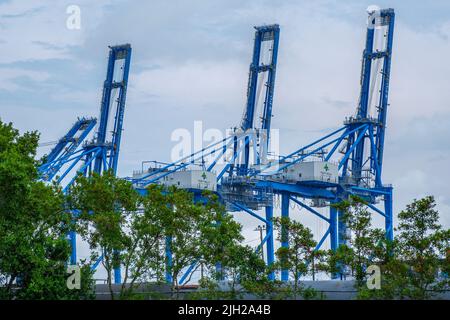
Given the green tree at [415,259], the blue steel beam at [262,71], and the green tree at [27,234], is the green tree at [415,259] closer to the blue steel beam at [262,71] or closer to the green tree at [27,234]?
the green tree at [27,234]

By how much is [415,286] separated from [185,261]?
15.3 metres

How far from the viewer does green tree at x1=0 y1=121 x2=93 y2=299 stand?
57.5m

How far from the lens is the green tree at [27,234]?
5753 centimetres

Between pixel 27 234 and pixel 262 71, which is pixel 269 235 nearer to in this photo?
pixel 262 71

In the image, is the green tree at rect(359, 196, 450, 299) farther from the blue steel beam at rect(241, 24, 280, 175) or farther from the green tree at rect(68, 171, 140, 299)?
the blue steel beam at rect(241, 24, 280, 175)

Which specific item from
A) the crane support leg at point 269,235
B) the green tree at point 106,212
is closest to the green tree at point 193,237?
the green tree at point 106,212

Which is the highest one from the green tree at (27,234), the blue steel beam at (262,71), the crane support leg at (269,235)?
the blue steel beam at (262,71)

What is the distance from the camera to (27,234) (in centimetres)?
6019

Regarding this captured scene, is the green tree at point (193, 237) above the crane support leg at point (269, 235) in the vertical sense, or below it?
below

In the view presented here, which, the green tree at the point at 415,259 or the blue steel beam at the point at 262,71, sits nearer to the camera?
the green tree at the point at 415,259

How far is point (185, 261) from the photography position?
62.6 m

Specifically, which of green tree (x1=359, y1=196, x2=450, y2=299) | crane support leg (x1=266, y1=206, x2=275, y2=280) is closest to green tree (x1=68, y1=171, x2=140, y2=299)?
→ green tree (x1=359, y1=196, x2=450, y2=299)

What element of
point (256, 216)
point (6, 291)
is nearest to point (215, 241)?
point (6, 291)
